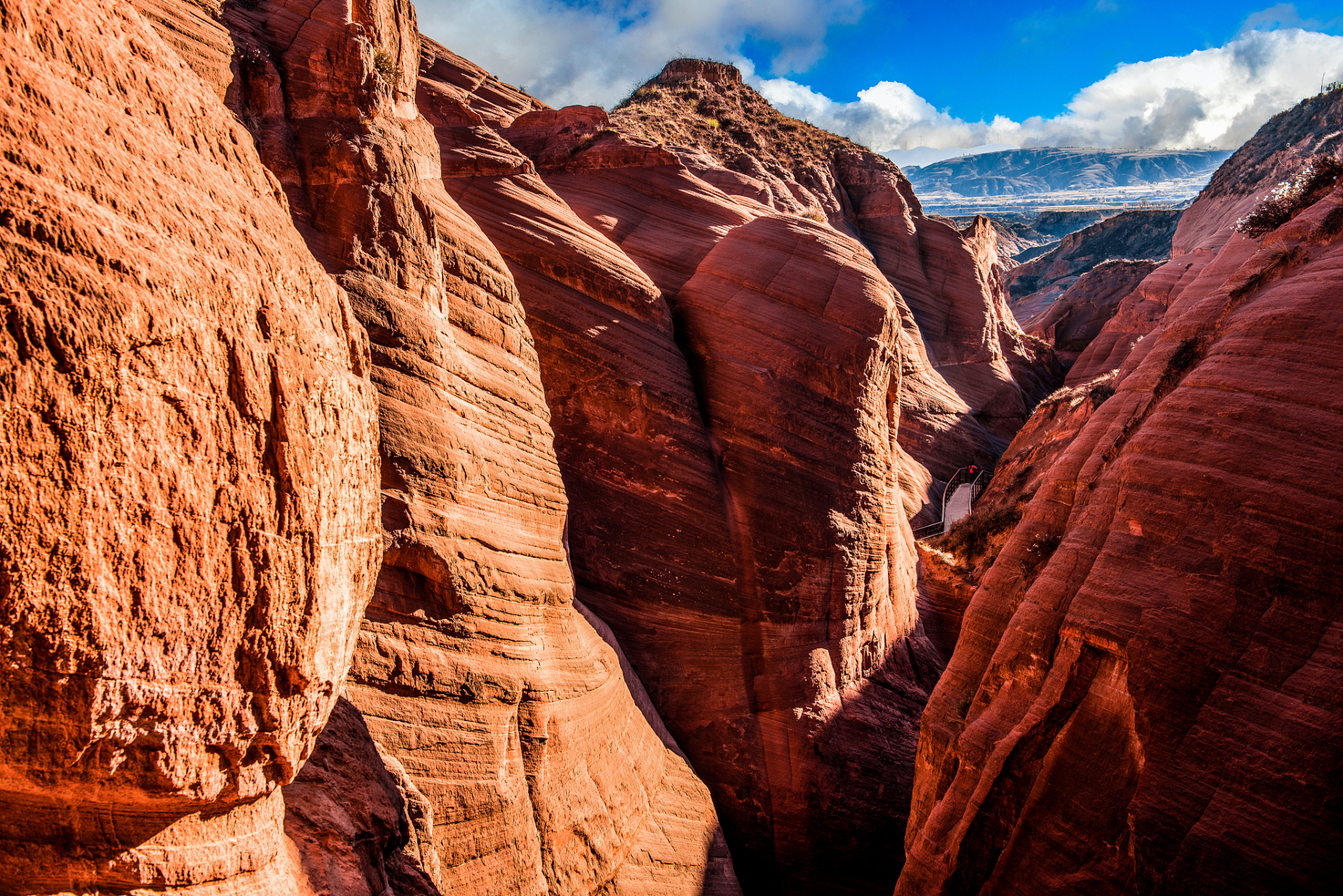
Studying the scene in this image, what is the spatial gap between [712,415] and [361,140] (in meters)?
8.44

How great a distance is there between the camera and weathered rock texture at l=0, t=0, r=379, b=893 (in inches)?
123

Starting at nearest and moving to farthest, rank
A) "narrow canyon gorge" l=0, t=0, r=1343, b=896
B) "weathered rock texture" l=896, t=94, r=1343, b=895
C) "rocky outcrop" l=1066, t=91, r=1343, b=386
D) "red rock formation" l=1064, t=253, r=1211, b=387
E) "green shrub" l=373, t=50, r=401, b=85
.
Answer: "narrow canyon gorge" l=0, t=0, r=1343, b=896, "weathered rock texture" l=896, t=94, r=1343, b=895, "green shrub" l=373, t=50, r=401, b=85, "red rock formation" l=1064, t=253, r=1211, b=387, "rocky outcrop" l=1066, t=91, r=1343, b=386

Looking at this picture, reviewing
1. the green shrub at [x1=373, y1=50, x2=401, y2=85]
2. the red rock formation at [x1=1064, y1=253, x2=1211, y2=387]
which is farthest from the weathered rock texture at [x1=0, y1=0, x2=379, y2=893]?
the red rock formation at [x1=1064, y1=253, x2=1211, y2=387]

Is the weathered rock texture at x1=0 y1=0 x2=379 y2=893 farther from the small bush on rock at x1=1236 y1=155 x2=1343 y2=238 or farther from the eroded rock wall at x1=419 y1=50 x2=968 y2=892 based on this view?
the small bush on rock at x1=1236 y1=155 x2=1343 y2=238

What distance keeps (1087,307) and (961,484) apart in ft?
88.1

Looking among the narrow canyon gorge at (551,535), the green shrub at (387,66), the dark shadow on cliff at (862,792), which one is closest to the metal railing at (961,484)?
the narrow canyon gorge at (551,535)

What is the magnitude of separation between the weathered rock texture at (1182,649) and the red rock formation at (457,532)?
15.4 feet

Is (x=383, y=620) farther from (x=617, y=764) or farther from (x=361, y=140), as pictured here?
(x=361, y=140)

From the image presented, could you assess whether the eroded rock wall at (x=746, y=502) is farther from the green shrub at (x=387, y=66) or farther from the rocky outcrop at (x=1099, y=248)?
the rocky outcrop at (x=1099, y=248)

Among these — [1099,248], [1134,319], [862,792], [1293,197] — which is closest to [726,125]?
[1134,319]

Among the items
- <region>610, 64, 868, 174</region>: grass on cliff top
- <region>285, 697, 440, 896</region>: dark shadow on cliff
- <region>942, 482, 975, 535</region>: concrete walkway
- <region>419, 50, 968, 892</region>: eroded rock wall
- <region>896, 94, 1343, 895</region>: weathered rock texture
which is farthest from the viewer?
<region>610, 64, 868, 174</region>: grass on cliff top

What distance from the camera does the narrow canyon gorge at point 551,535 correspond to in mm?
3504

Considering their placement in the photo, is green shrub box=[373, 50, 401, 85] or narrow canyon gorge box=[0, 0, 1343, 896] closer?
narrow canyon gorge box=[0, 0, 1343, 896]

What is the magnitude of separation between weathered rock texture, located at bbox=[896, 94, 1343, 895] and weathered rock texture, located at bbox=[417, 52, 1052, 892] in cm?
348
